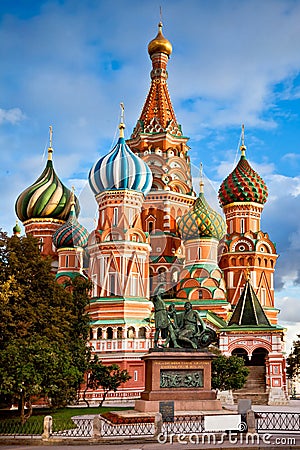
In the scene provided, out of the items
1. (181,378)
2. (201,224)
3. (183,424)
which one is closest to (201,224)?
(201,224)

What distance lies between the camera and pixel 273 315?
51094mm

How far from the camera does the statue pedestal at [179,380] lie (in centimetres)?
2073

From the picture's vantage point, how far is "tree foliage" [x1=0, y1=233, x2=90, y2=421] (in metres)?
21.0

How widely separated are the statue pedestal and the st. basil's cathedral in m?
15.5

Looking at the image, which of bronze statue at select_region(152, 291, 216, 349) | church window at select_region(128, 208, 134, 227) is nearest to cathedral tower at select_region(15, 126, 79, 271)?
church window at select_region(128, 208, 134, 227)

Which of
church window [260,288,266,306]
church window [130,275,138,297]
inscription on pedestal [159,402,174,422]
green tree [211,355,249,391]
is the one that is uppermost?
church window [260,288,266,306]

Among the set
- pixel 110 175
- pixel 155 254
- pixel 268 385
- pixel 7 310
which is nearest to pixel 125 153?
pixel 110 175

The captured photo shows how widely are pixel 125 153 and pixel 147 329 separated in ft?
41.5

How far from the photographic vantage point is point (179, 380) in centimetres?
2130

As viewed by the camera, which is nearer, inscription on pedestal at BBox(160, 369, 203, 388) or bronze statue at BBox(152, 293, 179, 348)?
inscription on pedestal at BBox(160, 369, 203, 388)

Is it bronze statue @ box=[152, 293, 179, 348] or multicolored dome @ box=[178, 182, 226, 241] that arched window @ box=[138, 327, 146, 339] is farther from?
bronze statue @ box=[152, 293, 179, 348]

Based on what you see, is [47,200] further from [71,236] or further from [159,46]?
[159,46]

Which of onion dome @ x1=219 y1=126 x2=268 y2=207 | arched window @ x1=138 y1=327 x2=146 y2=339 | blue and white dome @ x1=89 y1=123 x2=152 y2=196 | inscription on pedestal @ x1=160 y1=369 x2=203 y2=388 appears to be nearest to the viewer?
inscription on pedestal @ x1=160 y1=369 x2=203 y2=388

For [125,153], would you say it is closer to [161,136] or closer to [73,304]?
[161,136]
